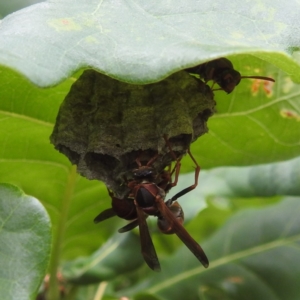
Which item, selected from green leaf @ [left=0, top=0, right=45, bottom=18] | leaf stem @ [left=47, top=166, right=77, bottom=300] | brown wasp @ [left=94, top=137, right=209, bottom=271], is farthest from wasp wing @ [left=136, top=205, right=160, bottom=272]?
green leaf @ [left=0, top=0, right=45, bottom=18]

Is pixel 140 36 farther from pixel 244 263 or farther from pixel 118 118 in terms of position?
pixel 244 263

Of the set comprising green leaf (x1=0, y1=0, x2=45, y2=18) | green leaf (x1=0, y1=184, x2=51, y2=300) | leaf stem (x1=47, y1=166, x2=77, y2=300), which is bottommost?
leaf stem (x1=47, y1=166, x2=77, y2=300)

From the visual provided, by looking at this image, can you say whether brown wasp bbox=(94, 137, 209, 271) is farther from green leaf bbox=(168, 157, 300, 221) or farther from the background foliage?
green leaf bbox=(168, 157, 300, 221)

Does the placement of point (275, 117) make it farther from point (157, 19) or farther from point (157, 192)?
point (157, 19)

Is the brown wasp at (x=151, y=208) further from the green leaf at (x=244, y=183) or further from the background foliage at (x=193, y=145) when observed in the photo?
the green leaf at (x=244, y=183)

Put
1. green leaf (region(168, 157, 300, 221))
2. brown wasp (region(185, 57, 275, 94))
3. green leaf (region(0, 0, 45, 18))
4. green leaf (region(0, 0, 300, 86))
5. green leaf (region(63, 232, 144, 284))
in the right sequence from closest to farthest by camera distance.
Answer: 1. green leaf (region(0, 0, 300, 86))
2. brown wasp (region(185, 57, 275, 94))
3. green leaf (region(0, 0, 45, 18))
4. green leaf (region(168, 157, 300, 221))
5. green leaf (region(63, 232, 144, 284))

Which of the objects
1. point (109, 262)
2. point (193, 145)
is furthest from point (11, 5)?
point (109, 262)
